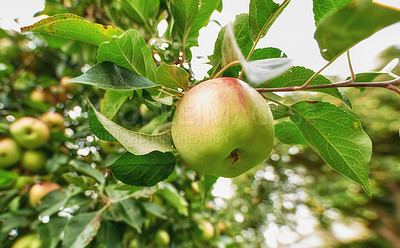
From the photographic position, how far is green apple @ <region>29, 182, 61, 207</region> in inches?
38.8

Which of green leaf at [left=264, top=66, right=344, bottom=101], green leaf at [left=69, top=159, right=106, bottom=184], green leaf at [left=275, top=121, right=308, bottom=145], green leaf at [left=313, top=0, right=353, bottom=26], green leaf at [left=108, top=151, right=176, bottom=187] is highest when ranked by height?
green leaf at [left=313, top=0, right=353, bottom=26]

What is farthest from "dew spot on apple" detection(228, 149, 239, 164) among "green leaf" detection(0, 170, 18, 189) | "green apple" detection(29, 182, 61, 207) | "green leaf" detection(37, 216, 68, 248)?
"green leaf" detection(0, 170, 18, 189)

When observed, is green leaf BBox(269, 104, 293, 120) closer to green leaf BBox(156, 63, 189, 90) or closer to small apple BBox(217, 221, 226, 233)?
green leaf BBox(156, 63, 189, 90)

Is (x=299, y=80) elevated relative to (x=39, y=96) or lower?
elevated

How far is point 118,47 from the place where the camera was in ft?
1.35

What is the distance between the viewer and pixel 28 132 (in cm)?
110

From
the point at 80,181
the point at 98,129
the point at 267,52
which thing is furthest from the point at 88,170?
the point at 267,52

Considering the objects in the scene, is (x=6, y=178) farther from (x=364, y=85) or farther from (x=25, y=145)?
(x=364, y=85)

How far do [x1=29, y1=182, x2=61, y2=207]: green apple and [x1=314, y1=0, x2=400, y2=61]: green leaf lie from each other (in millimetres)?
1048

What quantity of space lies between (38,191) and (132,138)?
846 mm

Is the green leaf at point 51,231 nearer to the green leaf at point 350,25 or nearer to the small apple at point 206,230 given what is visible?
the small apple at point 206,230

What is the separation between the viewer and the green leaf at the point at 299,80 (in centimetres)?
48

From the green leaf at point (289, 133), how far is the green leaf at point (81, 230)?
59 centimetres

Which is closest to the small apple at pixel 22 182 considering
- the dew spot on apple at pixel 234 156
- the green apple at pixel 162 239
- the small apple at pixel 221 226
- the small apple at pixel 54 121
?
the small apple at pixel 54 121
